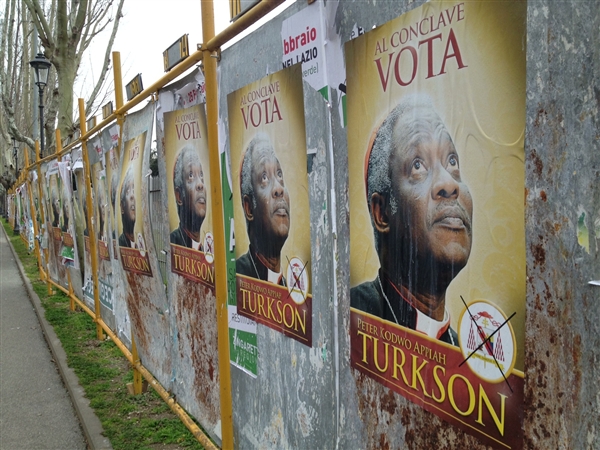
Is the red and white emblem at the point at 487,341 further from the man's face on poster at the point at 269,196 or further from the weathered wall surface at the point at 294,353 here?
the man's face on poster at the point at 269,196

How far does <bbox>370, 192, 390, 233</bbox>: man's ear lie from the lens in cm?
174

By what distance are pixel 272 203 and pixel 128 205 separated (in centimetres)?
225

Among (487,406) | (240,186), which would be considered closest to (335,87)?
(240,186)

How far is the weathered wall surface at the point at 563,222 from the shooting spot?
1.17 meters

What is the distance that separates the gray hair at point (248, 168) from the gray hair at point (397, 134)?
0.76 m

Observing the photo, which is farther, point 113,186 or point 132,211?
point 113,186

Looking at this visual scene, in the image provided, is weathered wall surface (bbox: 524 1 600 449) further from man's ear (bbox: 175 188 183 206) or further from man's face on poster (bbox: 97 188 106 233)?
man's face on poster (bbox: 97 188 106 233)

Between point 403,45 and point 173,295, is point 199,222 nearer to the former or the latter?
point 173,295

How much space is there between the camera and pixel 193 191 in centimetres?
322

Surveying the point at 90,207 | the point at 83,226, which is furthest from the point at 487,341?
the point at 83,226

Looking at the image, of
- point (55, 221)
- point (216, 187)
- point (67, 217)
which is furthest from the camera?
point (55, 221)

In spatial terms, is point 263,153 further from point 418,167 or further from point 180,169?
point 180,169

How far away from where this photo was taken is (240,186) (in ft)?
8.63

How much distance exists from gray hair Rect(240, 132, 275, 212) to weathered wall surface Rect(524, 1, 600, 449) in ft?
4.46
